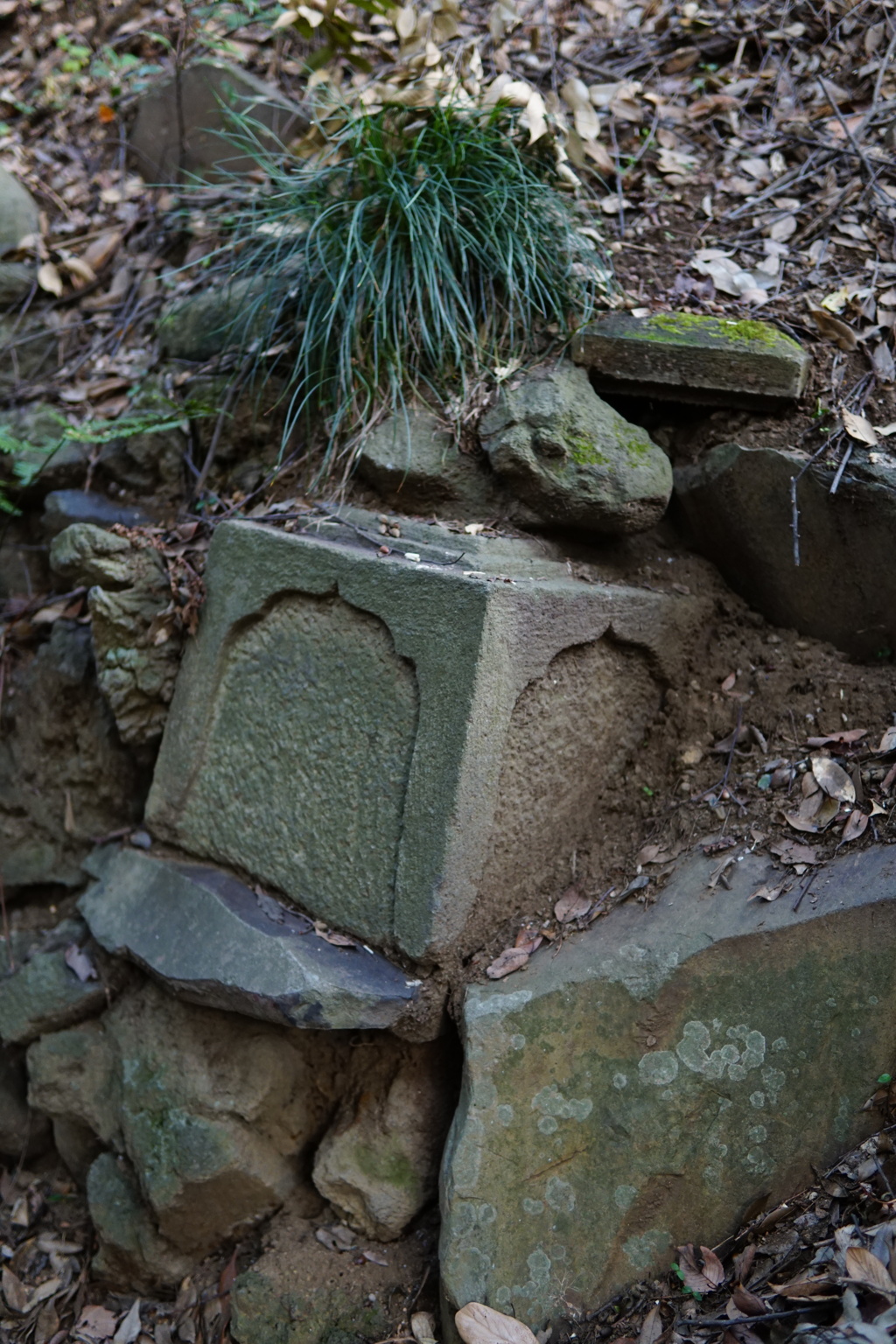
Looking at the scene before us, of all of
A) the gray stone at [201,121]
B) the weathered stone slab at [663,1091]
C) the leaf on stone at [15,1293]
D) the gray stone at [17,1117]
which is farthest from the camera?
the gray stone at [201,121]

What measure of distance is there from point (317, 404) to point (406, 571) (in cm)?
75

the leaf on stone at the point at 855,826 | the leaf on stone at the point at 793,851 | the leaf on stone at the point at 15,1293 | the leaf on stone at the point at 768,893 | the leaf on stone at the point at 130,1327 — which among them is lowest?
the leaf on stone at the point at 15,1293

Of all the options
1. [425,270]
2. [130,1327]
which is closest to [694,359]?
[425,270]

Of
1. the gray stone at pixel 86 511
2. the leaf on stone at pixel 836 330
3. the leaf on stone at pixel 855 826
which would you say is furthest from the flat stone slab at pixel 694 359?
the gray stone at pixel 86 511

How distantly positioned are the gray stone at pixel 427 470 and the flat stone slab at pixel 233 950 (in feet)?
3.47

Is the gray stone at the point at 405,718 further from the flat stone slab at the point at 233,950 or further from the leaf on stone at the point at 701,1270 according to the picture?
the leaf on stone at the point at 701,1270

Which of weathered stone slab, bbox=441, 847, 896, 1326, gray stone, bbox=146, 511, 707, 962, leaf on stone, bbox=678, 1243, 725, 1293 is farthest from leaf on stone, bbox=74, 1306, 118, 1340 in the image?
leaf on stone, bbox=678, 1243, 725, 1293

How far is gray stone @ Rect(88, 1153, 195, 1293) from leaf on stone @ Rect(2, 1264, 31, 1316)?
194mm

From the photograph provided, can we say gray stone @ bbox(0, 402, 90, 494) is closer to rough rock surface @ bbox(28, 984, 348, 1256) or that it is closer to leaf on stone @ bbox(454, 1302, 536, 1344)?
rough rock surface @ bbox(28, 984, 348, 1256)

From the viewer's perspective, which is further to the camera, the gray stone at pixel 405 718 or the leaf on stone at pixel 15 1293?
the leaf on stone at pixel 15 1293

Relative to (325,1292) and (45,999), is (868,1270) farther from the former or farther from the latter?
(45,999)

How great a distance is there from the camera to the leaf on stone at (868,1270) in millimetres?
1692

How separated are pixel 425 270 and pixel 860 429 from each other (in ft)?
3.68

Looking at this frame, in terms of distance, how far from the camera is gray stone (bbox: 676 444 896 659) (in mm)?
2373
